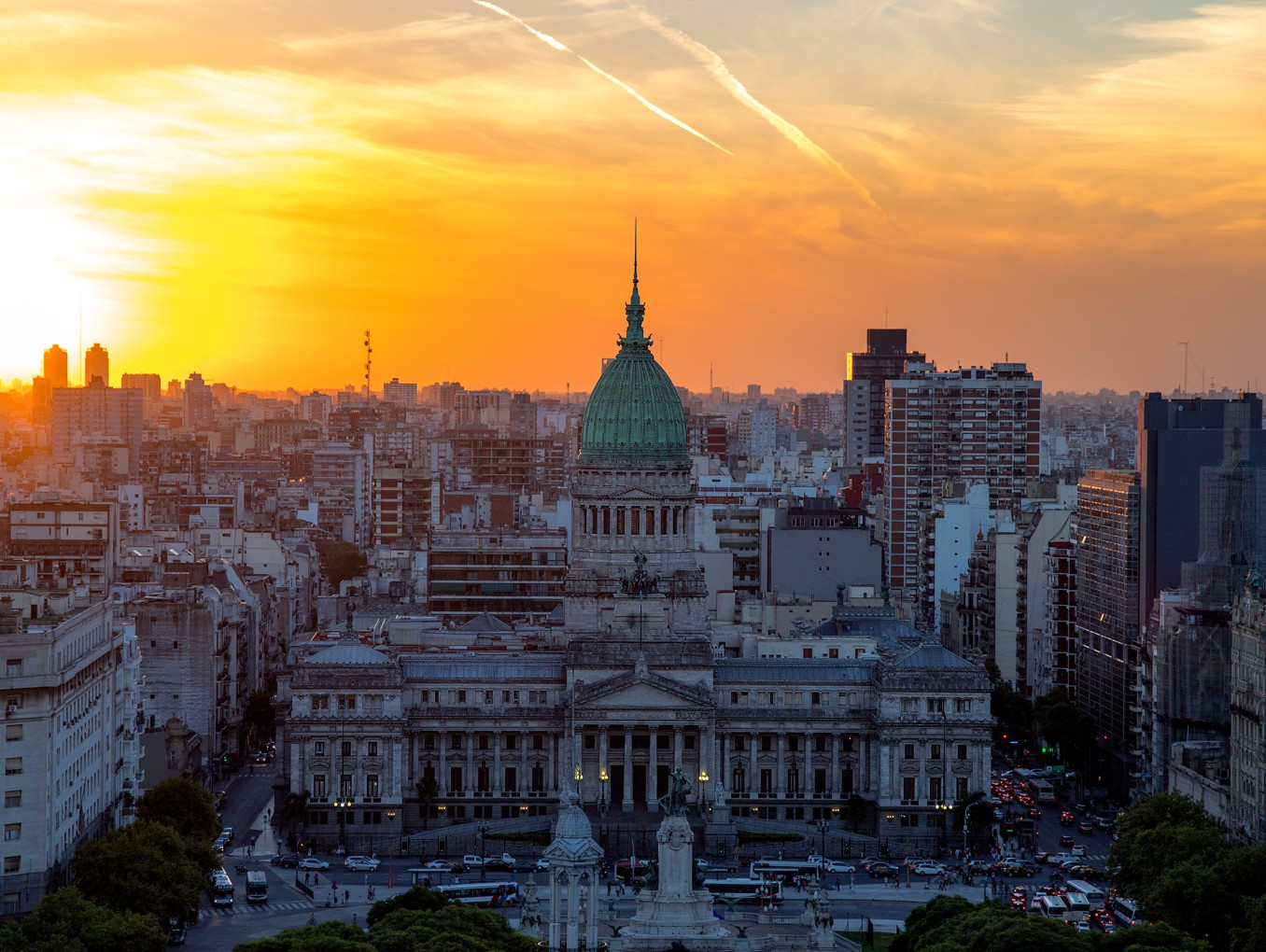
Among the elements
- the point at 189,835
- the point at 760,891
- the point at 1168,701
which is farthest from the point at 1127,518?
the point at 189,835

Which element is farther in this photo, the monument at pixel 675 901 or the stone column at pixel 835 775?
the stone column at pixel 835 775

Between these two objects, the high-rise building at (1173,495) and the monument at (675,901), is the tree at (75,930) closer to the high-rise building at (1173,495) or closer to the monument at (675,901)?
the monument at (675,901)

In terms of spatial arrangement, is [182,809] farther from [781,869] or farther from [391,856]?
[781,869]

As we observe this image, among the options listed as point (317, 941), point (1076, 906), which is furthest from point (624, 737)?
point (317, 941)

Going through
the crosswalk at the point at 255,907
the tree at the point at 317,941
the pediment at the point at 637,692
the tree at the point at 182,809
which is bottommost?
the crosswalk at the point at 255,907

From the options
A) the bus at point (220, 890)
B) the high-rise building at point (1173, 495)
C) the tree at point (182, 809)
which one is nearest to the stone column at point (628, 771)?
the bus at point (220, 890)

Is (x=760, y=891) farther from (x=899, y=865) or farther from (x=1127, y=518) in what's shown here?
(x=1127, y=518)
